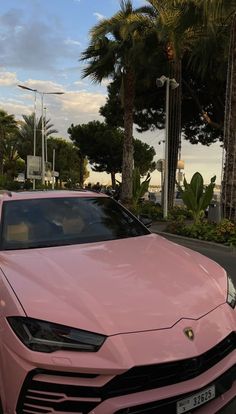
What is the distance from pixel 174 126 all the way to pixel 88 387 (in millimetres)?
23553

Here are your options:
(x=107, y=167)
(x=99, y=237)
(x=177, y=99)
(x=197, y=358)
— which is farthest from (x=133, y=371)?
(x=107, y=167)

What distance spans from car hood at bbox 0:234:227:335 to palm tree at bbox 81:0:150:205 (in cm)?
2091

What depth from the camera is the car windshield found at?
436cm

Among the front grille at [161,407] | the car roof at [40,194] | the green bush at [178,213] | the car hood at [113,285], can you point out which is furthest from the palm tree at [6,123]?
the front grille at [161,407]

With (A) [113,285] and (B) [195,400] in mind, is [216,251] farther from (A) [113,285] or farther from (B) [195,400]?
(B) [195,400]

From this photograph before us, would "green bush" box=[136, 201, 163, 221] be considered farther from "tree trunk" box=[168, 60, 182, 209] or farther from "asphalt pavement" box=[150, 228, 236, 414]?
"asphalt pavement" box=[150, 228, 236, 414]

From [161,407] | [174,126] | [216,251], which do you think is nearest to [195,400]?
[161,407]

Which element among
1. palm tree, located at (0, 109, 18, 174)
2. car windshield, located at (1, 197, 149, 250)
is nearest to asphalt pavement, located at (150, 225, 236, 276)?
car windshield, located at (1, 197, 149, 250)

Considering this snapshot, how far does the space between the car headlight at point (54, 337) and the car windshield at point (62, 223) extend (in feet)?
4.22

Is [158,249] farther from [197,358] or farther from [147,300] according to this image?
[197,358]

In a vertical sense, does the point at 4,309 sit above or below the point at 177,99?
below

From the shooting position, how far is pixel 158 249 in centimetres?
423

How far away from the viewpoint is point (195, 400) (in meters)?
2.94

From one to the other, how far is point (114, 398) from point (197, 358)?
49 cm
